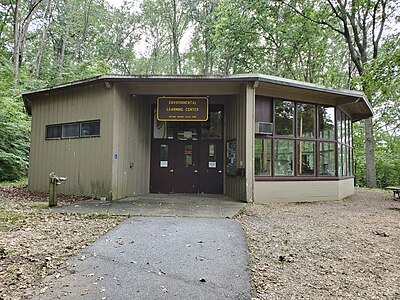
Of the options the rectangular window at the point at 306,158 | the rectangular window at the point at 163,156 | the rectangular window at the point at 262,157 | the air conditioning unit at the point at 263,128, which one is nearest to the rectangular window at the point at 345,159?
the rectangular window at the point at 306,158

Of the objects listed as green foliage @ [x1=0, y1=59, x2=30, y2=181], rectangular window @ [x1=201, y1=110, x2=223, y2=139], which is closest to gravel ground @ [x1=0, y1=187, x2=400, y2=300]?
rectangular window @ [x1=201, y1=110, x2=223, y2=139]

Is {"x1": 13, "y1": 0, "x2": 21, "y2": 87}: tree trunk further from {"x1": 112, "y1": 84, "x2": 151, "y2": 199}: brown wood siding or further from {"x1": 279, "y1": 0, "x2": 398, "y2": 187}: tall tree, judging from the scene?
{"x1": 279, "y1": 0, "x2": 398, "y2": 187}: tall tree

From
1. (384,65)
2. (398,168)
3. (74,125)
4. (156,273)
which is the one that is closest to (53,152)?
(74,125)

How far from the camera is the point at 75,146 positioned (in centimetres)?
821

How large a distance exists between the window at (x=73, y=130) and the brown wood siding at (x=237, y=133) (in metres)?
4.18

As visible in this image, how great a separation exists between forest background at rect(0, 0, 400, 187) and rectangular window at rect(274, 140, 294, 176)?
429cm

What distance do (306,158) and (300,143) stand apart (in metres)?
0.52

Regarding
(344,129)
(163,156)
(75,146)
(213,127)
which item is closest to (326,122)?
(344,129)

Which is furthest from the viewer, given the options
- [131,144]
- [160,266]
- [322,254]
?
[131,144]

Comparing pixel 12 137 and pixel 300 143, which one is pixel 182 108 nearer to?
pixel 300 143

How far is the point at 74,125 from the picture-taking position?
837 cm

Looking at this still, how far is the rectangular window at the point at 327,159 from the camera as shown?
8.54 meters

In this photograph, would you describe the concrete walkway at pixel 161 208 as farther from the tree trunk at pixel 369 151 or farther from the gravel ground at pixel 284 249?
the tree trunk at pixel 369 151

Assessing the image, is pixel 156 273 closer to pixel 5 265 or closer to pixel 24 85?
pixel 5 265
